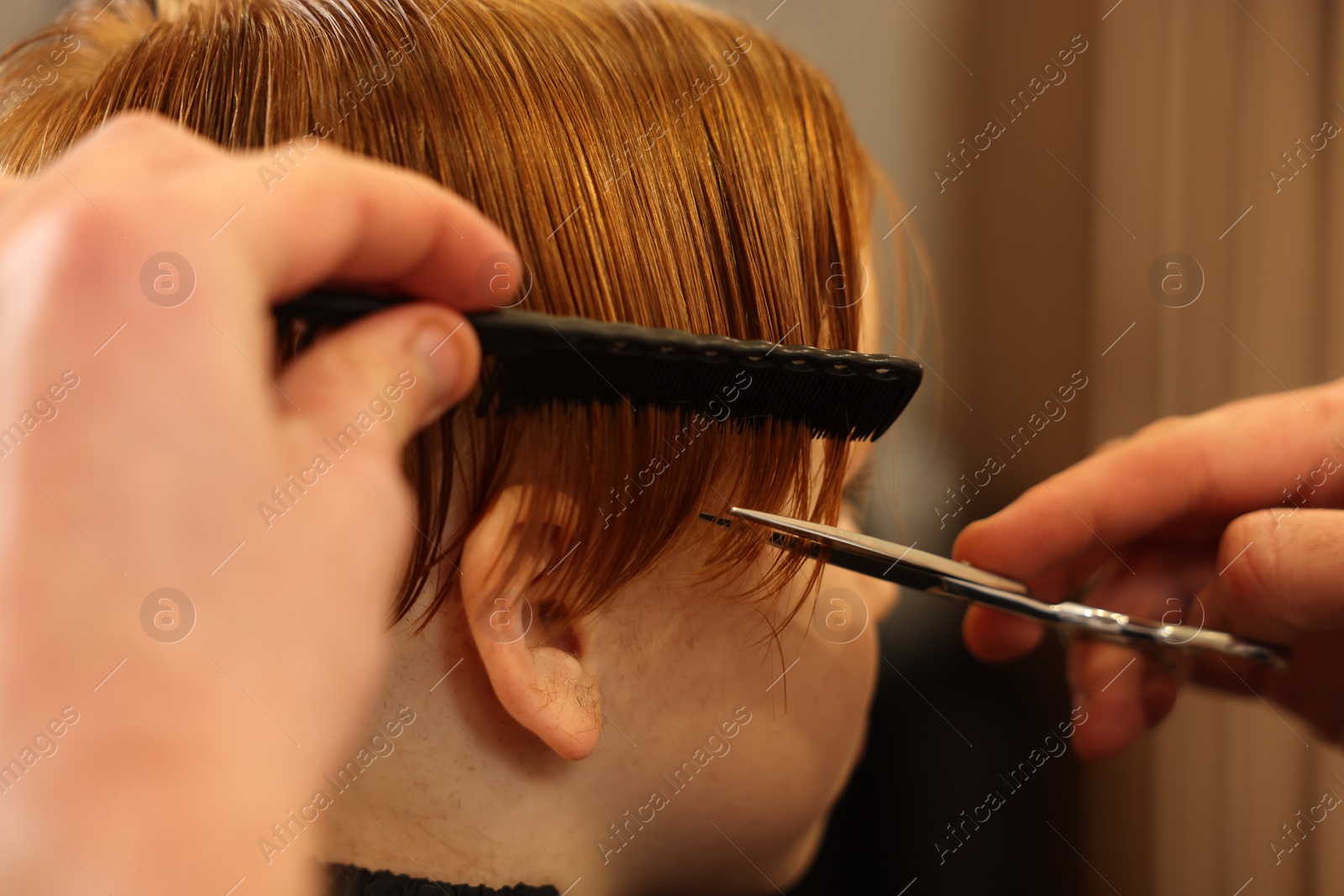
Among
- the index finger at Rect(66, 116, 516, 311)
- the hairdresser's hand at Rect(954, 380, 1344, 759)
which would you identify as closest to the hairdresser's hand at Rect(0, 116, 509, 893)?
the index finger at Rect(66, 116, 516, 311)

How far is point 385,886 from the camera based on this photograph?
1.44 feet

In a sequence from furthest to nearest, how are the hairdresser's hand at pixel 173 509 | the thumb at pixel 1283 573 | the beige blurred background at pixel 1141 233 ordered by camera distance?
the beige blurred background at pixel 1141 233 → the thumb at pixel 1283 573 → the hairdresser's hand at pixel 173 509

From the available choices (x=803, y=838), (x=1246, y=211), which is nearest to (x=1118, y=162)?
(x=1246, y=211)

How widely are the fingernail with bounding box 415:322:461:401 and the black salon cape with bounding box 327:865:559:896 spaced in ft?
0.92

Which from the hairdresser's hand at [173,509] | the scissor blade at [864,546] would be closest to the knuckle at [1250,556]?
the scissor blade at [864,546]

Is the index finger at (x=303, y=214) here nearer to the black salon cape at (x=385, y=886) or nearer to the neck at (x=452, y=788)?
the neck at (x=452, y=788)

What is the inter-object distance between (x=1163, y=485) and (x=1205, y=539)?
78 millimetres

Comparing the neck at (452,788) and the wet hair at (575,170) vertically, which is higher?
the wet hair at (575,170)

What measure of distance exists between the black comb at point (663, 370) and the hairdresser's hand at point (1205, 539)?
24cm

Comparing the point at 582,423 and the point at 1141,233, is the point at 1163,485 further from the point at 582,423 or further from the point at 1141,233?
the point at 582,423

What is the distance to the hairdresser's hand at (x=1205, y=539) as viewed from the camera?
1.81 feet

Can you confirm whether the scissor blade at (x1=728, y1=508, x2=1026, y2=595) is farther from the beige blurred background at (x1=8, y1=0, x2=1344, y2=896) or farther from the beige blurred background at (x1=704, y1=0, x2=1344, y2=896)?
the beige blurred background at (x1=704, y1=0, x2=1344, y2=896)

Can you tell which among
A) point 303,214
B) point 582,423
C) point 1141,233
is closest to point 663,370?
point 582,423

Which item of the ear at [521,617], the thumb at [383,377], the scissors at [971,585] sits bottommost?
the ear at [521,617]
